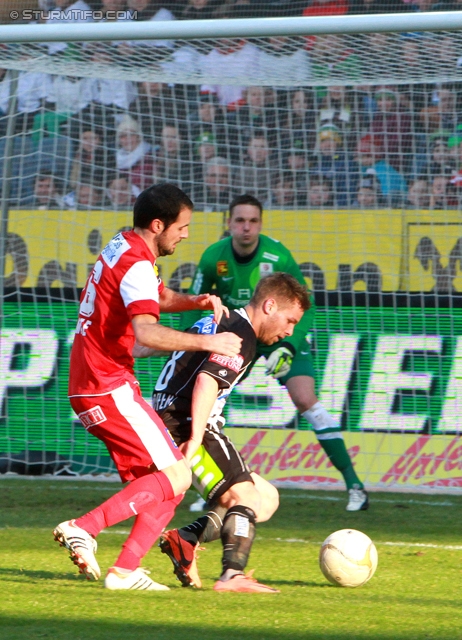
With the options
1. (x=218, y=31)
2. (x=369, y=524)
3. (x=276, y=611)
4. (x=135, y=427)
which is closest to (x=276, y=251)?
(x=218, y=31)

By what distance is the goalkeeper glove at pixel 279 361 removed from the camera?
6.16 meters

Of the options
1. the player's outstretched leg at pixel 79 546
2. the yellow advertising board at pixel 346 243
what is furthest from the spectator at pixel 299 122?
the player's outstretched leg at pixel 79 546

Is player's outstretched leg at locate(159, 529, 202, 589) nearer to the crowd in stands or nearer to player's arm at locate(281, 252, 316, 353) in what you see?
player's arm at locate(281, 252, 316, 353)

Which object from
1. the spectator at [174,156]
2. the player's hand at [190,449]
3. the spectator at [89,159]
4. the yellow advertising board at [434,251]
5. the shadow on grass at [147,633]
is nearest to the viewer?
the shadow on grass at [147,633]

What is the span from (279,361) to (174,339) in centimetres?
237

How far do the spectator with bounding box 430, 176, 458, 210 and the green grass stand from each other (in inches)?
107

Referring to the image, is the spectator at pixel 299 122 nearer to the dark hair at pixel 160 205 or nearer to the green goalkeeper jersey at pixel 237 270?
the green goalkeeper jersey at pixel 237 270

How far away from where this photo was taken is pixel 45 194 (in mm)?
8898

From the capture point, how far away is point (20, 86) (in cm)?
869

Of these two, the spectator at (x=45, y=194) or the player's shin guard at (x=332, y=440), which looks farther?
the spectator at (x=45, y=194)

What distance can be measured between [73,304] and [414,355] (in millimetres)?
2863

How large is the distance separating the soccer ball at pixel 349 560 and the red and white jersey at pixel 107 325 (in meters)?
1.14

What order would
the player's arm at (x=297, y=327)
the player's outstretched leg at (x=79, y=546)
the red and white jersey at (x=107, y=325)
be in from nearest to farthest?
the player's outstretched leg at (x=79, y=546)
the red and white jersey at (x=107, y=325)
the player's arm at (x=297, y=327)

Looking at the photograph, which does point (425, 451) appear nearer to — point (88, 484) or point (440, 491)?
point (440, 491)
